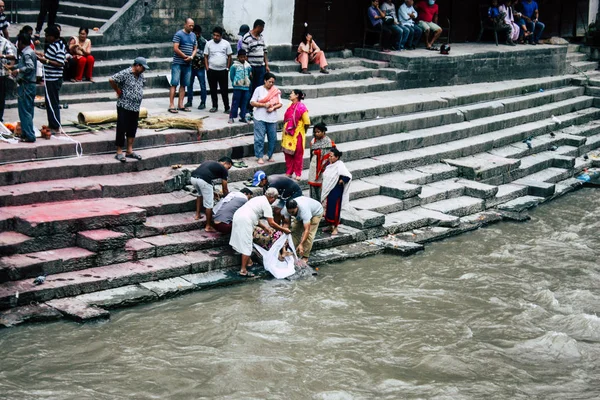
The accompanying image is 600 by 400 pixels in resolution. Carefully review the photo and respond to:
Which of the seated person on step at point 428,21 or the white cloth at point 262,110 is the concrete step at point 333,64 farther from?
the white cloth at point 262,110

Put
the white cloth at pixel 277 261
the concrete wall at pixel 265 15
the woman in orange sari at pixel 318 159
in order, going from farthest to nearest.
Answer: the concrete wall at pixel 265 15, the woman in orange sari at pixel 318 159, the white cloth at pixel 277 261

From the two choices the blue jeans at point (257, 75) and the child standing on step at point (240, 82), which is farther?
the blue jeans at point (257, 75)

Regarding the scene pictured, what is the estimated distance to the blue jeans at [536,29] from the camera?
23.0 m

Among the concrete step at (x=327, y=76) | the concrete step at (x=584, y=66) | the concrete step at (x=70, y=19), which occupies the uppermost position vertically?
the concrete step at (x=70, y=19)

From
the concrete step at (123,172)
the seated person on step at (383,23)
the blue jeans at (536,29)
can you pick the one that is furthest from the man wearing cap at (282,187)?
the blue jeans at (536,29)

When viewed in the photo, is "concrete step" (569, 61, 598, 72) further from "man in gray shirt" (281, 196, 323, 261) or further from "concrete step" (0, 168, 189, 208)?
"concrete step" (0, 168, 189, 208)

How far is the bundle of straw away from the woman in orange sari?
1882 millimetres

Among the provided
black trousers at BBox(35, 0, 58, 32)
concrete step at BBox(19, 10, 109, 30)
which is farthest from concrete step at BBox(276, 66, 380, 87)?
black trousers at BBox(35, 0, 58, 32)

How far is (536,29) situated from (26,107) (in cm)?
1600

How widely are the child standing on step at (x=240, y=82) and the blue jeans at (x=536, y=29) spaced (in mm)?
11740

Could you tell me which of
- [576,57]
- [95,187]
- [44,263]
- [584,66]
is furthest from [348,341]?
[576,57]

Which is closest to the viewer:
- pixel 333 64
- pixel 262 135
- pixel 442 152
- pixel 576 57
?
pixel 262 135

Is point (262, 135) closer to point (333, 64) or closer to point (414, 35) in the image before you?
point (333, 64)

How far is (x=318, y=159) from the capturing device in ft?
39.8
